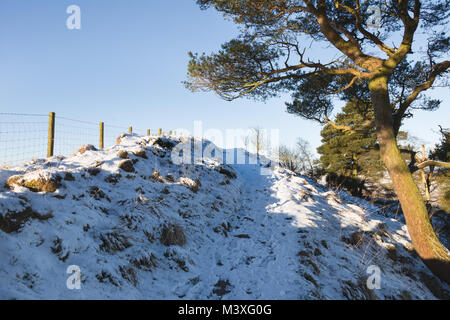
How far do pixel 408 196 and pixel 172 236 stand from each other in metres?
5.60

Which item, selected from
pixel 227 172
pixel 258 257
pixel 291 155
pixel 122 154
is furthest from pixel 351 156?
pixel 122 154

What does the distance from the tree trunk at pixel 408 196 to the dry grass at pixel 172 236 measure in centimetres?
534

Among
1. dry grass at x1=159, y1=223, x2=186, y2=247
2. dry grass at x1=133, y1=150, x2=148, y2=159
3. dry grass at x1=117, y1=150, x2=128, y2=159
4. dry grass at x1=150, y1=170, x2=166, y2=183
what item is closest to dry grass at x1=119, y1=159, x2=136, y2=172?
dry grass at x1=117, y1=150, x2=128, y2=159

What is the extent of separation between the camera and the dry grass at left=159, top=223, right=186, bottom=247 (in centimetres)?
445

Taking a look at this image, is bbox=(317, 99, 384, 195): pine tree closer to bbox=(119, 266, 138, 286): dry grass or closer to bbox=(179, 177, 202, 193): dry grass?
bbox=(179, 177, 202, 193): dry grass

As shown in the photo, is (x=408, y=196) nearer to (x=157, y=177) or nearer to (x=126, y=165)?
(x=157, y=177)

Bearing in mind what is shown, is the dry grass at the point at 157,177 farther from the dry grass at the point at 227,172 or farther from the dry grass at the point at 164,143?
the dry grass at the point at 227,172

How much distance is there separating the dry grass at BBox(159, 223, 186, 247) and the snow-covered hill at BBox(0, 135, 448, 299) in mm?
21

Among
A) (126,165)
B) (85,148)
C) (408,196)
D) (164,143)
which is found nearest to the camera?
(408,196)

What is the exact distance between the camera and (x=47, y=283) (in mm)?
2684

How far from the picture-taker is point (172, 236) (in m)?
4.54

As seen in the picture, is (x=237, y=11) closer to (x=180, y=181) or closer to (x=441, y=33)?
(x=180, y=181)
